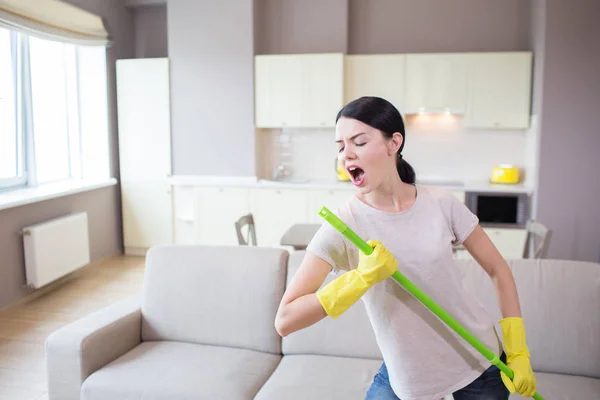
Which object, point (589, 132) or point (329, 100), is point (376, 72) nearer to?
point (329, 100)

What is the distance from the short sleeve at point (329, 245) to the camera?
51.0 inches

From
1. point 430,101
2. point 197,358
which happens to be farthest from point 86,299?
point 430,101

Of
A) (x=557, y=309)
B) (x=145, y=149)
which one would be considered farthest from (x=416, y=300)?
(x=145, y=149)

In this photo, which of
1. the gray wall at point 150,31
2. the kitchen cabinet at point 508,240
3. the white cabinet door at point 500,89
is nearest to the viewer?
the kitchen cabinet at point 508,240

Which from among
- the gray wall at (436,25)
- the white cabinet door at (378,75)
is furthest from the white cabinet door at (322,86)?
the gray wall at (436,25)

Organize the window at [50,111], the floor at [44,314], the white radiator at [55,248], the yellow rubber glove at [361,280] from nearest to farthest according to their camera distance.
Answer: the yellow rubber glove at [361,280], the floor at [44,314], the white radiator at [55,248], the window at [50,111]

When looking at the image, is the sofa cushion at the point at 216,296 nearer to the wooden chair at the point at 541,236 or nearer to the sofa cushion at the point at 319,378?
the sofa cushion at the point at 319,378

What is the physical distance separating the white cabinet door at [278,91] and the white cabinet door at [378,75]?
50 centimetres

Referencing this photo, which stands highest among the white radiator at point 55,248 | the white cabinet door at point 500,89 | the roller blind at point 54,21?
the roller blind at point 54,21

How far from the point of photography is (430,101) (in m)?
5.24

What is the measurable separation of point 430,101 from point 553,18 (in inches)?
47.7

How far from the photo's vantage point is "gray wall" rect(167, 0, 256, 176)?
5.50m

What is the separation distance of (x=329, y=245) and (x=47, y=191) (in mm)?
4033

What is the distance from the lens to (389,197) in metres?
1.39
